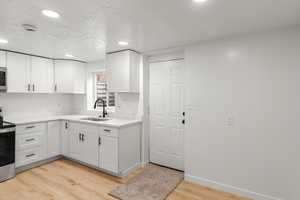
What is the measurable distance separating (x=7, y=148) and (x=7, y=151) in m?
0.05

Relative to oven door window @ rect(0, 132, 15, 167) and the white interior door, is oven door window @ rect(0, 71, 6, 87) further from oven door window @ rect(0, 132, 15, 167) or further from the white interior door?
the white interior door

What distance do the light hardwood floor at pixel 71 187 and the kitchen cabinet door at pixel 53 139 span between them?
426mm

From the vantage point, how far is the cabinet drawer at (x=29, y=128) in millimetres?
2932

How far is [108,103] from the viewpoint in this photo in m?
3.98

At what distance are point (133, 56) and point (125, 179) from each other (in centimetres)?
226

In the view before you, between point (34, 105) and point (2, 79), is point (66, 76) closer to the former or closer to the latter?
point (34, 105)

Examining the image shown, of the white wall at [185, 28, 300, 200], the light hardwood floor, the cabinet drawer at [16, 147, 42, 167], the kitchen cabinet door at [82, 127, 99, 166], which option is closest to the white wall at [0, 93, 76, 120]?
the cabinet drawer at [16, 147, 42, 167]

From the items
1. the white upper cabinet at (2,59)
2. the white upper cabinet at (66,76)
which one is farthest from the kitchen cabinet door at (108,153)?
the white upper cabinet at (2,59)

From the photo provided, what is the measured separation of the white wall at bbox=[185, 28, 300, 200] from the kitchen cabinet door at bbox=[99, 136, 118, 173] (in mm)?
1241

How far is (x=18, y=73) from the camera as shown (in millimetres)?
3209

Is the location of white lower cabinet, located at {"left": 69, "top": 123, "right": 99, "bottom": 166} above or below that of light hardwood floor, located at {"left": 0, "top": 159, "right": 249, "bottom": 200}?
above

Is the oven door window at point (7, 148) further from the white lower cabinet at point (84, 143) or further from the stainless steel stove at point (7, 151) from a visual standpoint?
the white lower cabinet at point (84, 143)

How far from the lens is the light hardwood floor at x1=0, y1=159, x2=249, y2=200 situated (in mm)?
2229

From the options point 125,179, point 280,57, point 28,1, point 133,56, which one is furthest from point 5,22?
point 280,57
